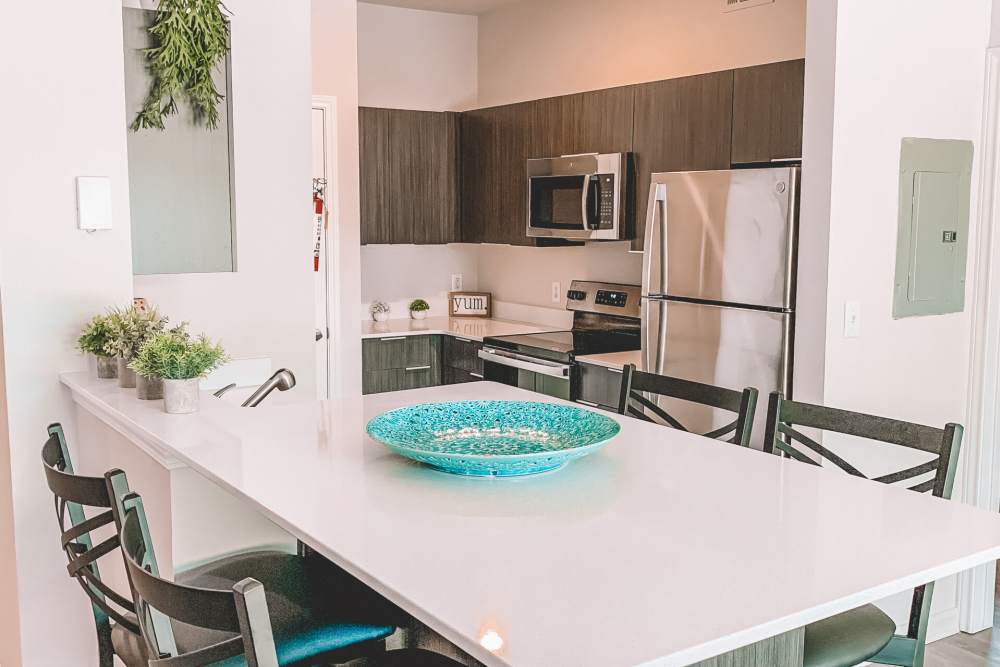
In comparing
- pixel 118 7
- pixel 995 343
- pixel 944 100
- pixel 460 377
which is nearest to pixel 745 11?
pixel 944 100

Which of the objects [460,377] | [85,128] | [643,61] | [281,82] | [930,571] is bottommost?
[460,377]

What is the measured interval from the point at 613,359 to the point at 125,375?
2.42 m

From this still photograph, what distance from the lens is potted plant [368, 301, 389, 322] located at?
5.76 meters

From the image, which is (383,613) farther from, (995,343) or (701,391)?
(995,343)

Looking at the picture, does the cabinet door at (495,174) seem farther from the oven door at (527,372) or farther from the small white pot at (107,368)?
the small white pot at (107,368)

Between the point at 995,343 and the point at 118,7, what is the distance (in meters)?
2.96

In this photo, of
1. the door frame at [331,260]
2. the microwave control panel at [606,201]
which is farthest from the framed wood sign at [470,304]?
the microwave control panel at [606,201]

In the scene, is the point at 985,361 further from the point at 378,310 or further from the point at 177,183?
the point at 378,310

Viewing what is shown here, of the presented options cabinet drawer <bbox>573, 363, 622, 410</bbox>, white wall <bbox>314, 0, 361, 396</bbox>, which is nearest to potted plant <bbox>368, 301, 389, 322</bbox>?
white wall <bbox>314, 0, 361, 396</bbox>

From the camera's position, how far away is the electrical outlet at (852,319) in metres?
3.07

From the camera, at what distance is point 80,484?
5.79 ft

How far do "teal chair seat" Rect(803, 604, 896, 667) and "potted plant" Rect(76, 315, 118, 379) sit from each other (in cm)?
178

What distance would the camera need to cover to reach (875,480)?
206 cm

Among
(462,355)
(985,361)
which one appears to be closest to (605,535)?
(985,361)
